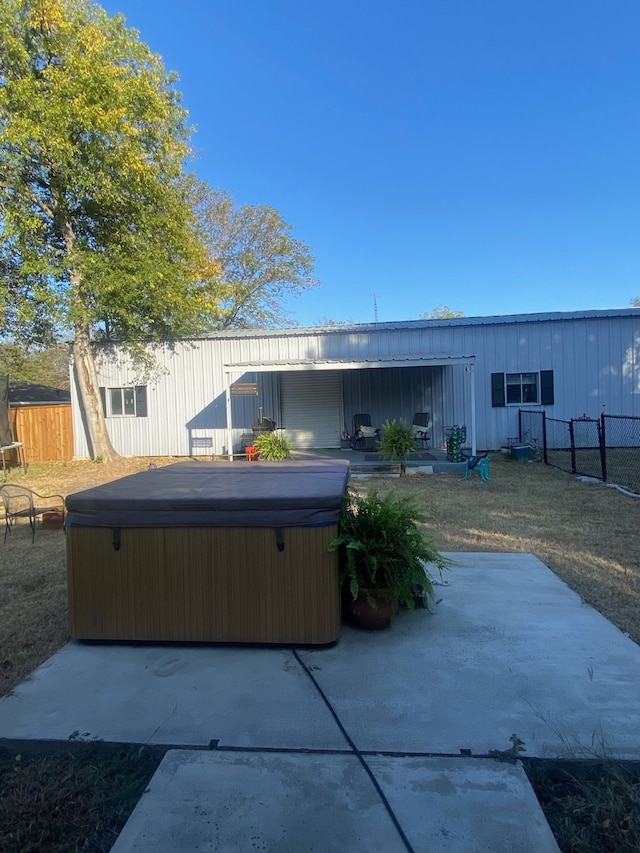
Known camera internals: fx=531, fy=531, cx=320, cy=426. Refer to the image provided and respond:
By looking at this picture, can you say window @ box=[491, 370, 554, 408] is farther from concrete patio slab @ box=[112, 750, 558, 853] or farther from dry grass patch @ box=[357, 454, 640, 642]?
concrete patio slab @ box=[112, 750, 558, 853]

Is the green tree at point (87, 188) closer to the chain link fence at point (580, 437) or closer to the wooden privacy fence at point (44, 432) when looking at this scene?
the wooden privacy fence at point (44, 432)

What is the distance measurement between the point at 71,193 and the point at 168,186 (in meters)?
2.68

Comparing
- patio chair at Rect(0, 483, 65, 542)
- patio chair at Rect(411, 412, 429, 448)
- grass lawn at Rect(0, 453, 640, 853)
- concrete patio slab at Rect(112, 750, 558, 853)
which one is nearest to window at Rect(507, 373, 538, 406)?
patio chair at Rect(411, 412, 429, 448)

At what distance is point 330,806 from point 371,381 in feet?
47.0

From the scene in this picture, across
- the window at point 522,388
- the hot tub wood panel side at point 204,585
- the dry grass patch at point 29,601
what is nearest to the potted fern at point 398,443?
the window at point 522,388

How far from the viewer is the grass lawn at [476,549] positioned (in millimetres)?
1898

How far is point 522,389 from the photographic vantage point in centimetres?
1473

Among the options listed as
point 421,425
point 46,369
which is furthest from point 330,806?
point 46,369

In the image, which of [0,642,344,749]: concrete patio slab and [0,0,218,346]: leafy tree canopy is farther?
[0,0,218,346]: leafy tree canopy

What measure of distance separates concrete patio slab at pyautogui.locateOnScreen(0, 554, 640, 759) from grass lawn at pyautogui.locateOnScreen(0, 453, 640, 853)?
0.55 feet

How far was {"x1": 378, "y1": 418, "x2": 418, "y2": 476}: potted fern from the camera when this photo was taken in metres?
11.4

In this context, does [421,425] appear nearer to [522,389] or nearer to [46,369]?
[522,389]

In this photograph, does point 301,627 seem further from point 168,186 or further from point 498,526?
point 168,186

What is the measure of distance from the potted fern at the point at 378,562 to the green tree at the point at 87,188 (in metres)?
11.2
